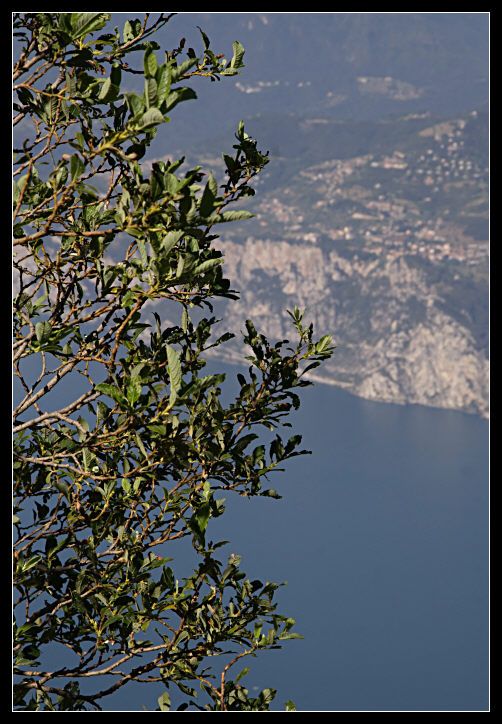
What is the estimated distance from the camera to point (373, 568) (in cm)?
12488

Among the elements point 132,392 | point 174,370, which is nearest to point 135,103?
point 174,370

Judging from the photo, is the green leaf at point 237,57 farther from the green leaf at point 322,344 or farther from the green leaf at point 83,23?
the green leaf at point 322,344

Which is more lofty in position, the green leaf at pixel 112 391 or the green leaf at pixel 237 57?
the green leaf at pixel 237 57

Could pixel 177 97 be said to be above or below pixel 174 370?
above

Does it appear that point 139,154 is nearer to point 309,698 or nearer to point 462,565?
point 309,698

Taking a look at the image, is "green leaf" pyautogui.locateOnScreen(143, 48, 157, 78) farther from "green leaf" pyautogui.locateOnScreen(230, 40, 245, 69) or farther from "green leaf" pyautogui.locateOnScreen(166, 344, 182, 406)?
"green leaf" pyautogui.locateOnScreen(230, 40, 245, 69)

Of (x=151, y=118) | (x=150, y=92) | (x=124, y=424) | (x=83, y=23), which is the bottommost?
(x=124, y=424)

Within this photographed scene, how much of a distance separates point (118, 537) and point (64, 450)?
0.76m

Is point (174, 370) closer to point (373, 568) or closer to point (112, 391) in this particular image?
point (112, 391)

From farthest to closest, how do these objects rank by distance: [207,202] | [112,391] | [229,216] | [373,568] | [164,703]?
[373,568]
[164,703]
[112,391]
[229,216]
[207,202]

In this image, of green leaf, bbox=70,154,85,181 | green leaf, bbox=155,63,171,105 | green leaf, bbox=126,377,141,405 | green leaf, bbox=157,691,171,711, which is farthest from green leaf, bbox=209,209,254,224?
green leaf, bbox=157,691,171,711

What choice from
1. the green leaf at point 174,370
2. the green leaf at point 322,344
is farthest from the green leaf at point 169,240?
the green leaf at point 322,344

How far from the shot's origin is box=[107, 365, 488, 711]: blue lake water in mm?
98375

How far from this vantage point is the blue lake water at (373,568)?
98.4 meters
